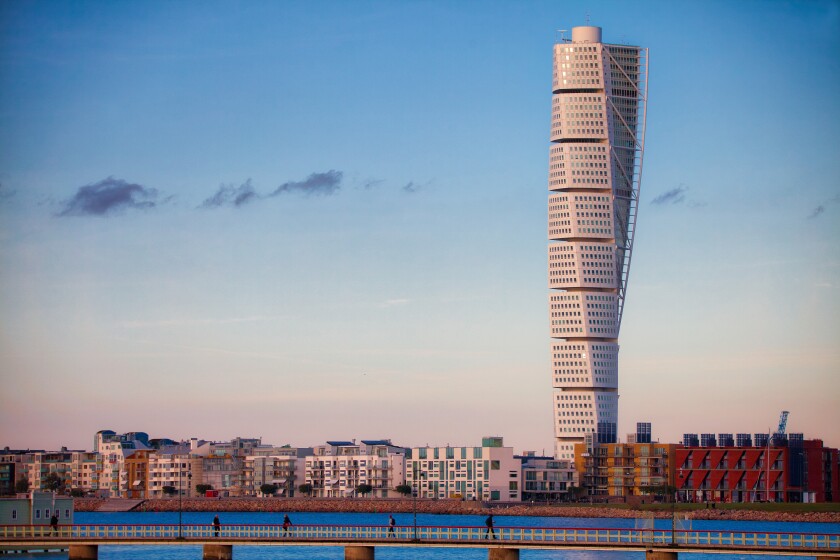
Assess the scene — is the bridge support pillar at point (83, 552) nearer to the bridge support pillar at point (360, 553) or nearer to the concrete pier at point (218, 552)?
the concrete pier at point (218, 552)

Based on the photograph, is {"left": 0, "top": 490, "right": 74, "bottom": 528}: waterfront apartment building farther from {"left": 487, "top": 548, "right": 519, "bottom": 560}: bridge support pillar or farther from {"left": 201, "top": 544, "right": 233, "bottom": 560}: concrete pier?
{"left": 487, "top": 548, "right": 519, "bottom": 560}: bridge support pillar

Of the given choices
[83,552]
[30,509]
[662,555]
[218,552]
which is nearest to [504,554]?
[662,555]

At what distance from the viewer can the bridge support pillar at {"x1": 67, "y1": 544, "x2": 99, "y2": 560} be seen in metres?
92.9

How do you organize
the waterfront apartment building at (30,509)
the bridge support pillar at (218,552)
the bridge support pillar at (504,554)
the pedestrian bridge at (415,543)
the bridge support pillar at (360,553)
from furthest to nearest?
the waterfront apartment building at (30,509), the bridge support pillar at (218,552), the bridge support pillar at (360,553), the bridge support pillar at (504,554), the pedestrian bridge at (415,543)

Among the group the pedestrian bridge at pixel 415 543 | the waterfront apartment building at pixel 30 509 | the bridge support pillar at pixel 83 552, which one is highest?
the waterfront apartment building at pixel 30 509

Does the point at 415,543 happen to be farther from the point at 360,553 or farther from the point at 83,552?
the point at 83,552

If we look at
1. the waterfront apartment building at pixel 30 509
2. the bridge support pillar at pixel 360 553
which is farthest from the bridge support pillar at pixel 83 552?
the bridge support pillar at pixel 360 553

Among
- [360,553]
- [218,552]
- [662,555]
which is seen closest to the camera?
[662,555]

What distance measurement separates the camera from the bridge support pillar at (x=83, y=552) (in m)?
92.9

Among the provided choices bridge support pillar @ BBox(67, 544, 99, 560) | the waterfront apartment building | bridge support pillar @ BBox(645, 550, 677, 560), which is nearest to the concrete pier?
bridge support pillar @ BBox(67, 544, 99, 560)

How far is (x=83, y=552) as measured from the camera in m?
93.2

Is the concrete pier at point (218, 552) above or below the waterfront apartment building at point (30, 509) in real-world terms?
below

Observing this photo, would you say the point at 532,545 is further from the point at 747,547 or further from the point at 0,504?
the point at 0,504

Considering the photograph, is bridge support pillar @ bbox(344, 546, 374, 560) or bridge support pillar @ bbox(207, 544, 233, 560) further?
bridge support pillar @ bbox(207, 544, 233, 560)
